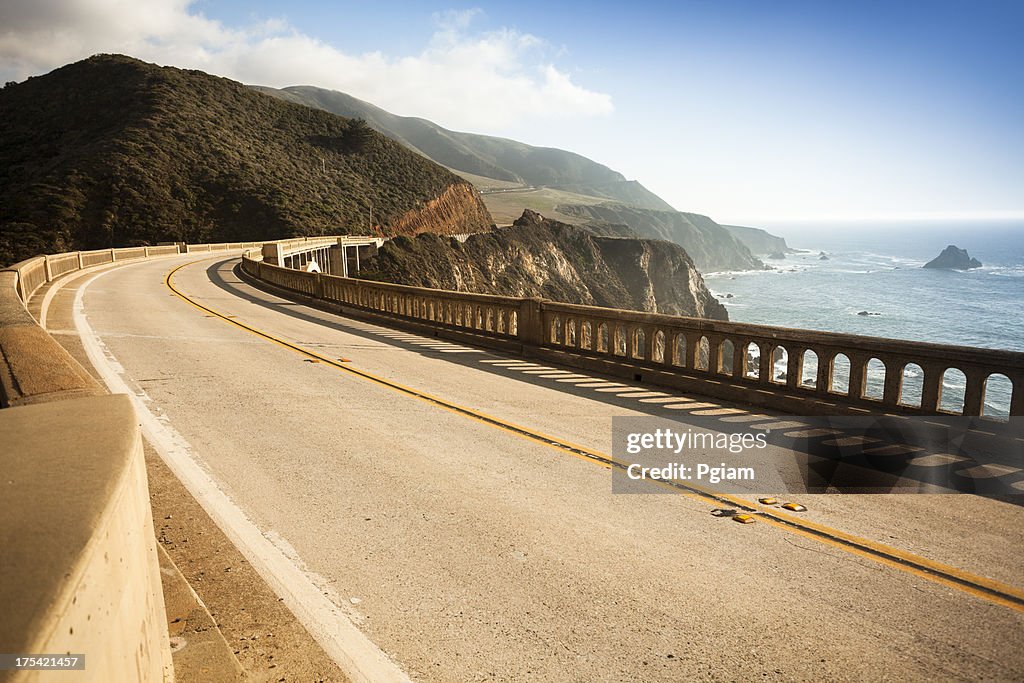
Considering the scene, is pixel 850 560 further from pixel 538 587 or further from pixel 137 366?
pixel 137 366

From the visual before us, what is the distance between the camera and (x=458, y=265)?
3275 inches

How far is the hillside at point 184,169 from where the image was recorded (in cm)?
6912

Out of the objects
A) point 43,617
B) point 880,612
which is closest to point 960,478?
point 880,612

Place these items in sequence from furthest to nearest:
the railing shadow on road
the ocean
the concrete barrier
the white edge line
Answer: the ocean → the railing shadow on road → the white edge line → the concrete barrier

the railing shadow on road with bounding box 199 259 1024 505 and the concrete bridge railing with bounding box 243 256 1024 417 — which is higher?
the concrete bridge railing with bounding box 243 256 1024 417

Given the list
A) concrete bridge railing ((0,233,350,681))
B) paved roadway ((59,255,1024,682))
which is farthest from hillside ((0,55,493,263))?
concrete bridge railing ((0,233,350,681))

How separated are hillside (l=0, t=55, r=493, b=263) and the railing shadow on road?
218ft

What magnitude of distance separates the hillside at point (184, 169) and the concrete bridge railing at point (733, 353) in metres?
61.0

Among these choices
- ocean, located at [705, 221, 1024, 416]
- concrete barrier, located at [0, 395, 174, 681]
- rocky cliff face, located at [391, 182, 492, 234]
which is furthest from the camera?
rocky cliff face, located at [391, 182, 492, 234]

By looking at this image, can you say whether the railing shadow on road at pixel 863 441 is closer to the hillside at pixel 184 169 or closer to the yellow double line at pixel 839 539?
the yellow double line at pixel 839 539

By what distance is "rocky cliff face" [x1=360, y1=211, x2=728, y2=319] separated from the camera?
260 ft

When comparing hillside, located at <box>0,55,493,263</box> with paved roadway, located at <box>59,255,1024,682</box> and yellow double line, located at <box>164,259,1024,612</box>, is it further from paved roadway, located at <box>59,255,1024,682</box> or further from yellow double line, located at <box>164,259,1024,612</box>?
yellow double line, located at <box>164,259,1024,612</box>

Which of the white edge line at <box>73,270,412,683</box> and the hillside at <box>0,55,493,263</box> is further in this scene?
the hillside at <box>0,55,493,263</box>

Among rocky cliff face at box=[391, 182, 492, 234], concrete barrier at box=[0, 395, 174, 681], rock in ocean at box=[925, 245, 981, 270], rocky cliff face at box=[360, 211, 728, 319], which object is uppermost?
rocky cliff face at box=[391, 182, 492, 234]
